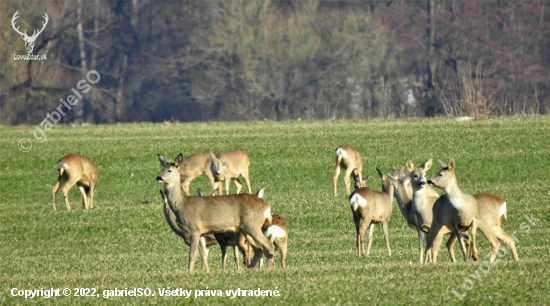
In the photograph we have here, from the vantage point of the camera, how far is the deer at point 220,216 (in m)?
14.5

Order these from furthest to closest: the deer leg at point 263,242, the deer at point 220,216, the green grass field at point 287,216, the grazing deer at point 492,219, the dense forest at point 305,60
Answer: the dense forest at point 305,60 < the grazing deer at point 492,219 < the deer at point 220,216 < the deer leg at point 263,242 < the green grass field at point 287,216

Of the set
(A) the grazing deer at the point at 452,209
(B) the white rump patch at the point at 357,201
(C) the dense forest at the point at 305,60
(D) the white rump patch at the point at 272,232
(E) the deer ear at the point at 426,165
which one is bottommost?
(D) the white rump patch at the point at 272,232

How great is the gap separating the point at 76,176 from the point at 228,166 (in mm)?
3453

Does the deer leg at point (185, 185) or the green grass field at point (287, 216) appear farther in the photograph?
the deer leg at point (185, 185)

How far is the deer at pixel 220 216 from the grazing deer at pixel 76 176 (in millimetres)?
10559

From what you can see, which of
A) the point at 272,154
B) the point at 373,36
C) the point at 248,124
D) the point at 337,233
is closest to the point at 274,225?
the point at 337,233

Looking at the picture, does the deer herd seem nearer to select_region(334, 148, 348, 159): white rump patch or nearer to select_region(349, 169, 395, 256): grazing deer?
select_region(349, 169, 395, 256): grazing deer

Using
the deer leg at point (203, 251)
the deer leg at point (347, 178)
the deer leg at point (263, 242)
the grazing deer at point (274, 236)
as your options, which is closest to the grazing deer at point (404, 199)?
the grazing deer at point (274, 236)

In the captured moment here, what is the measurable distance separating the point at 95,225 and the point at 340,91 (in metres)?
47.6

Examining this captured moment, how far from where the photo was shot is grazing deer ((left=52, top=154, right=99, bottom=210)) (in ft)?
82.6

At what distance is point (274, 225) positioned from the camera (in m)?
15.2

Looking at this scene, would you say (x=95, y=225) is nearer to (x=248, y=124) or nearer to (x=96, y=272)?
(x=96, y=272)

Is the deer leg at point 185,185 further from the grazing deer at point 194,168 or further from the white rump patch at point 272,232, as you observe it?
the white rump patch at point 272,232

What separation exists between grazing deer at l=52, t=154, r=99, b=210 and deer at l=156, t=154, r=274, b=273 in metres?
10.6
